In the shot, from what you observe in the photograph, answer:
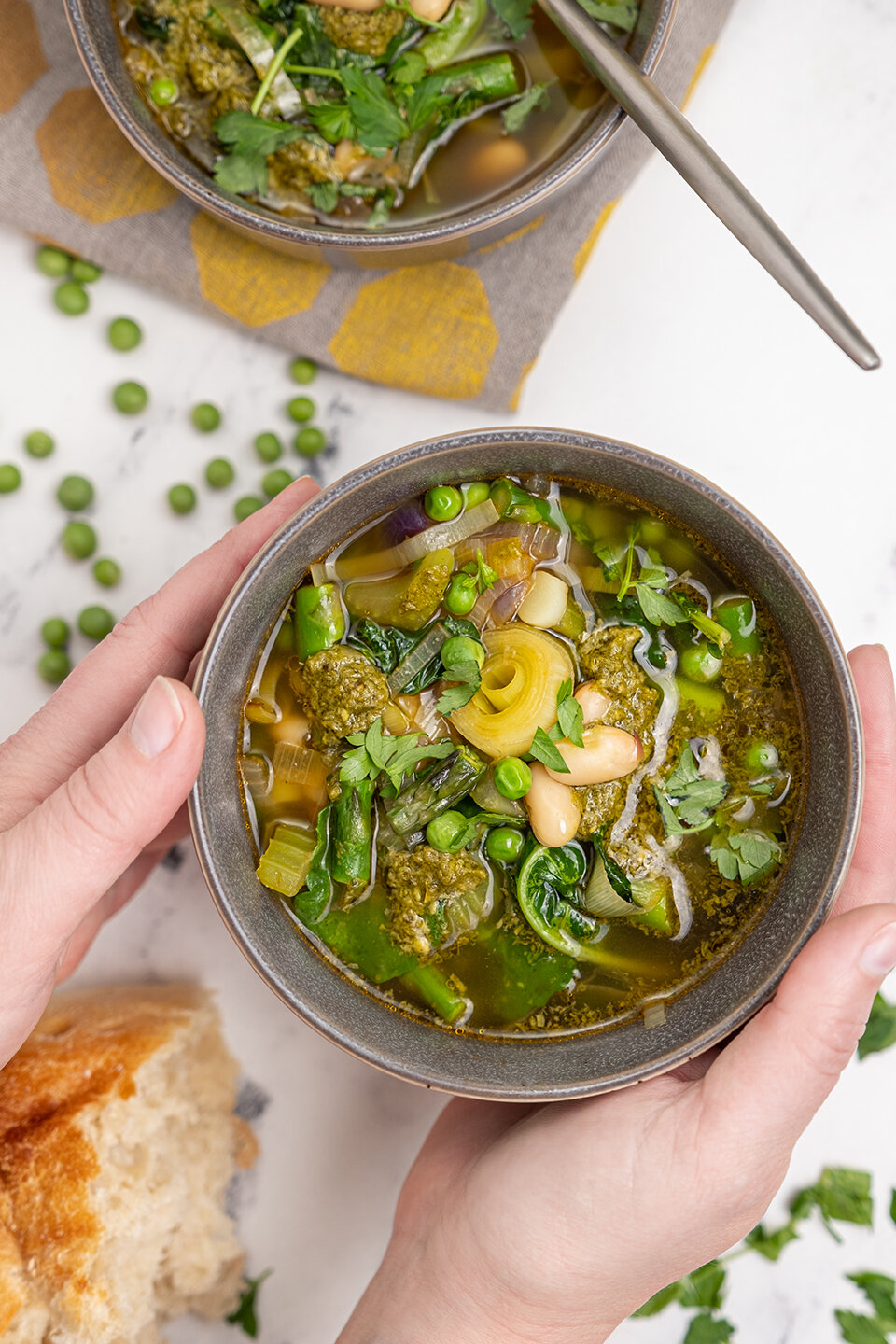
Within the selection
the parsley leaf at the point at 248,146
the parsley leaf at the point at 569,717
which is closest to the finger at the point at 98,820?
the parsley leaf at the point at 569,717

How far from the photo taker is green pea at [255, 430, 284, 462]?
2834mm

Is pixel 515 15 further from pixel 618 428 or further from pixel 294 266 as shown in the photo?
pixel 618 428

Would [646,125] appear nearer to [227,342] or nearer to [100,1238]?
[227,342]

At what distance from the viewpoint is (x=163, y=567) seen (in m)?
2.89

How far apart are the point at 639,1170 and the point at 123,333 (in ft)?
7.62

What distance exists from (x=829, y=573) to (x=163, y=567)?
5.83 feet

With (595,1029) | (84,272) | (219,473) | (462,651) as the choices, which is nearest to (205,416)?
(219,473)

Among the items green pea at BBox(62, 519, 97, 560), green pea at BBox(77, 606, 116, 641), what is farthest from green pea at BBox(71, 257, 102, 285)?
green pea at BBox(77, 606, 116, 641)

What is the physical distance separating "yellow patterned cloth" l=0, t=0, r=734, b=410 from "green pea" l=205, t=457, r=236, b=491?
384mm

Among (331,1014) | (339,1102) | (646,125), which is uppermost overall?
(646,125)

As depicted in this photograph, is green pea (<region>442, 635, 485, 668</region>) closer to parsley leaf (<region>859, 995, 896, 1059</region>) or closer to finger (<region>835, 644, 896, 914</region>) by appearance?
finger (<region>835, 644, 896, 914</region>)

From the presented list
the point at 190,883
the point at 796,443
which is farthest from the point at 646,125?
the point at 190,883

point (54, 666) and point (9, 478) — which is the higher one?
point (9, 478)

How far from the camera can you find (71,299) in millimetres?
2816
